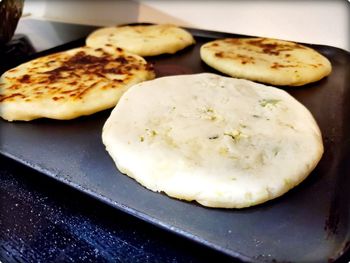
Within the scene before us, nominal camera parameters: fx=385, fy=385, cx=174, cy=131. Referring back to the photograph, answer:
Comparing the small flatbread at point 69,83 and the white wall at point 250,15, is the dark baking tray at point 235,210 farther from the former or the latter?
the white wall at point 250,15

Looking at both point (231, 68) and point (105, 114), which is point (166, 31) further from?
point (105, 114)

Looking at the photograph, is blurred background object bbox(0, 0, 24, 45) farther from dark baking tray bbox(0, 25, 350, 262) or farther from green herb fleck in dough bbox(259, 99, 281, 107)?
green herb fleck in dough bbox(259, 99, 281, 107)

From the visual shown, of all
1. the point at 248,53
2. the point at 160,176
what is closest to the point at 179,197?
the point at 160,176

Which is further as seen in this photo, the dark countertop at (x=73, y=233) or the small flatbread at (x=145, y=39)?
the small flatbread at (x=145, y=39)

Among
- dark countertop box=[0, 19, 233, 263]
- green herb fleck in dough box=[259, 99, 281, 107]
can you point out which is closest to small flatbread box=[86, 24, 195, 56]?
green herb fleck in dough box=[259, 99, 281, 107]

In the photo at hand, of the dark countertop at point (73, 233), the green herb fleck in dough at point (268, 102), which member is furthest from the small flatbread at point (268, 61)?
the dark countertop at point (73, 233)
